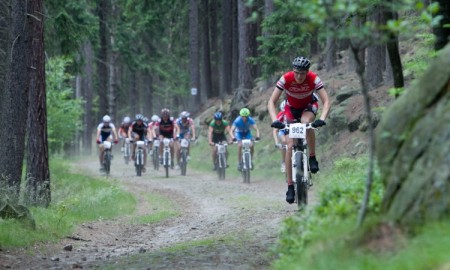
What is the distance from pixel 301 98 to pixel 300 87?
23cm

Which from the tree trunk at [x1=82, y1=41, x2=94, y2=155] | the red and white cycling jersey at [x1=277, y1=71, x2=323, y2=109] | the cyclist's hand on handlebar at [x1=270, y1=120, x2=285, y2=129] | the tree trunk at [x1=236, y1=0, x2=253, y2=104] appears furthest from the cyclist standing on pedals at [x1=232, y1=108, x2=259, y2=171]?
the tree trunk at [x1=82, y1=41, x2=94, y2=155]

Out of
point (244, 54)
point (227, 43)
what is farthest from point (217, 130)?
point (227, 43)

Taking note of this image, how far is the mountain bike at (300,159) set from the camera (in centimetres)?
1126

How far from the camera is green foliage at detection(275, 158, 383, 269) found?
662cm

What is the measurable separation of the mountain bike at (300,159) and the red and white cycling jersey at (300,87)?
60cm

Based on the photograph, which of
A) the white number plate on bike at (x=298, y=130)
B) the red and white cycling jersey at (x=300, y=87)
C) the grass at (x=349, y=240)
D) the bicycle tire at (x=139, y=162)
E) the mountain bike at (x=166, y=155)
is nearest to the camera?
the grass at (x=349, y=240)

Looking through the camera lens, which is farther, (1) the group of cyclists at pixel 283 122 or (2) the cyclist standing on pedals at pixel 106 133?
(2) the cyclist standing on pedals at pixel 106 133

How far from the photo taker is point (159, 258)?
31.9ft

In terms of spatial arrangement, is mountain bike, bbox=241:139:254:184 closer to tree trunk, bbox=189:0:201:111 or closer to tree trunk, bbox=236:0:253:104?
tree trunk, bbox=236:0:253:104

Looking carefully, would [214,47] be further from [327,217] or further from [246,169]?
[327,217]

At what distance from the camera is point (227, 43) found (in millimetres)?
41281

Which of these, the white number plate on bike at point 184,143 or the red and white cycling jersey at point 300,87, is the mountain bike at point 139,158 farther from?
the red and white cycling jersey at point 300,87

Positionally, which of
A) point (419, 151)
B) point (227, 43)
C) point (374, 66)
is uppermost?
point (227, 43)

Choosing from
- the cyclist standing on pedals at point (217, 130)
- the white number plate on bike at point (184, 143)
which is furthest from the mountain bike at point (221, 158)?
the white number plate on bike at point (184, 143)
